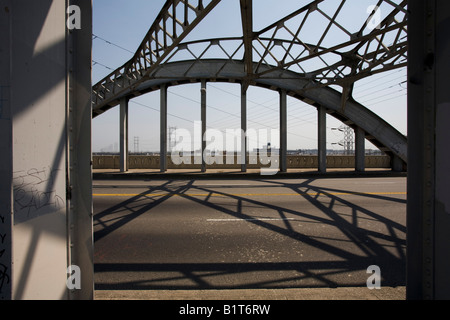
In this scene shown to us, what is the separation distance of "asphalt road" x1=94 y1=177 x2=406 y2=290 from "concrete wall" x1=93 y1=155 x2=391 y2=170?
12.0 m

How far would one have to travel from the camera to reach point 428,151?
1622 mm

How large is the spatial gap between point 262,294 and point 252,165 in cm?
1685

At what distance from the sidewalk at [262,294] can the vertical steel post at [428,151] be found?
94 cm

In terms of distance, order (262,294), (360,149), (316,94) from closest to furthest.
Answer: (262,294) → (316,94) → (360,149)

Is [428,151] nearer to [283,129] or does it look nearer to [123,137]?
[283,129]

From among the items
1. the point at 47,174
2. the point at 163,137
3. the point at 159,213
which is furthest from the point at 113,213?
the point at 163,137

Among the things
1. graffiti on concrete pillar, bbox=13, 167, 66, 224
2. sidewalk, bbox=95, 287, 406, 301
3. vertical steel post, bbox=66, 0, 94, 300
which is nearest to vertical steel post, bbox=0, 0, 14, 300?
graffiti on concrete pillar, bbox=13, 167, 66, 224

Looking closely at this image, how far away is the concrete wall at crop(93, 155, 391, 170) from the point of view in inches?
747

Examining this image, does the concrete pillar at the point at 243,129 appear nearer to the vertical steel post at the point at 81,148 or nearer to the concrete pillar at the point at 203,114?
the concrete pillar at the point at 203,114

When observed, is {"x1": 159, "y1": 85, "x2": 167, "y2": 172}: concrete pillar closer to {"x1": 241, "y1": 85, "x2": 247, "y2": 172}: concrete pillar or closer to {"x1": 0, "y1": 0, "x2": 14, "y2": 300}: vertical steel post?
{"x1": 241, "y1": 85, "x2": 247, "y2": 172}: concrete pillar

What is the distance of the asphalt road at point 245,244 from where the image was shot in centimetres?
299

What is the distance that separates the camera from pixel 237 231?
4.69 metres

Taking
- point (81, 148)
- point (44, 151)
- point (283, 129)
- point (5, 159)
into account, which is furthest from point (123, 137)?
point (5, 159)

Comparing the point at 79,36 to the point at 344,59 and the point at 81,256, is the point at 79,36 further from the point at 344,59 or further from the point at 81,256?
the point at 344,59
